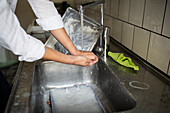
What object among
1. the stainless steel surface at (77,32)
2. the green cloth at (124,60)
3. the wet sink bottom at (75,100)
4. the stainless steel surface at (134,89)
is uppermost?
the stainless steel surface at (77,32)

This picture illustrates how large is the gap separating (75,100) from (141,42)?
0.45 metres

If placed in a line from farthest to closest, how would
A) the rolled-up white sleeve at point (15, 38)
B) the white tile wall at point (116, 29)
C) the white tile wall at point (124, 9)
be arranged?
the white tile wall at point (116, 29), the white tile wall at point (124, 9), the rolled-up white sleeve at point (15, 38)

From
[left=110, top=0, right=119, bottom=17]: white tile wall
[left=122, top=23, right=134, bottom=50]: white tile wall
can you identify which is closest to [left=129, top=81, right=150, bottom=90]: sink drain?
[left=122, top=23, right=134, bottom=50]: white tile wall

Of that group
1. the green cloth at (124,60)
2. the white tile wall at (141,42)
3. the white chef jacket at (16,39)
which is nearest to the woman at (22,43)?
the white chef jacket at (16,39)

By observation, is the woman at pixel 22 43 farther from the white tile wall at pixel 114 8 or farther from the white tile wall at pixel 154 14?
the white tile wall at pixel 114 8

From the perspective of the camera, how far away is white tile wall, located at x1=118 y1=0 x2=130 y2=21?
91cm

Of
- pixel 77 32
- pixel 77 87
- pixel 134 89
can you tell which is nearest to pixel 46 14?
pixel 77 32

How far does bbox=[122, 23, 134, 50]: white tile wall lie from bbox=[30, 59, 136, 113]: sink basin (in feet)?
0.66

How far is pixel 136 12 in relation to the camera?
2.71 ft

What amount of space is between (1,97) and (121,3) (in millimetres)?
1069

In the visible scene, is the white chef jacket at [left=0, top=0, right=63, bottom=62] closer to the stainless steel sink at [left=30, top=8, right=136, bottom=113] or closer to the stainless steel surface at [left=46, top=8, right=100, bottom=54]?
the stainless steel sink at [left=30, top=8, right=136, bottom=113]

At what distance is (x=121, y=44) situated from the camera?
→ 3.39 ft

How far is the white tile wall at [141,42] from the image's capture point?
0.77 meters

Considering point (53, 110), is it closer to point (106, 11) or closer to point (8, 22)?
point (8, 22)
